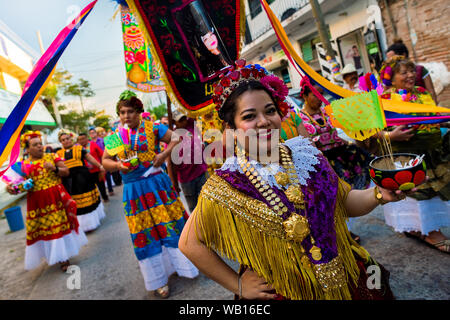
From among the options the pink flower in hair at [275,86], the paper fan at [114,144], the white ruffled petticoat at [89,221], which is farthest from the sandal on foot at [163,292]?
the white ruffled petticoat at [89,221]

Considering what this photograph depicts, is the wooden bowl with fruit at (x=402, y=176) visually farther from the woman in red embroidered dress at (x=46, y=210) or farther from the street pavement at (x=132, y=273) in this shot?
the woman in red embroidered dress at (x=46, y=210)

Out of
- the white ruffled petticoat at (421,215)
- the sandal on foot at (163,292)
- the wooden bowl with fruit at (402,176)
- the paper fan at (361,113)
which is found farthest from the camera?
the sandal on foot at (163,292)

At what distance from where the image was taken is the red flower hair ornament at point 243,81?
143 cm

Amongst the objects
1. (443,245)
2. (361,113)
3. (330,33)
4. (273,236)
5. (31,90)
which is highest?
(330,33)

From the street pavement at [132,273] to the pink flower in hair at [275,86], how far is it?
6.53 feet

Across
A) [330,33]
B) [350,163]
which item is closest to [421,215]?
[350,163]

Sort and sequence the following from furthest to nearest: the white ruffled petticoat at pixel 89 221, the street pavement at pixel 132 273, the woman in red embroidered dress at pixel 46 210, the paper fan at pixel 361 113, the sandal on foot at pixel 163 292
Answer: the white ruffled petticoat at pixel 89 221 → the woman in red embroidered dress at pixel 46 210 → the sandal on foot at pixel 163 292 → the street pavement at pixel 132 273 → the paper fan at pixel 361 113

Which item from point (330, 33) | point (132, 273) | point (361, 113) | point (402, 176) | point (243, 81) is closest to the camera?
point (402, 176)

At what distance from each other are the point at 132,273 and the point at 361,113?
360cm

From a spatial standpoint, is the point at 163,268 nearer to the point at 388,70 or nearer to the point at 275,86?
the point at 275,86

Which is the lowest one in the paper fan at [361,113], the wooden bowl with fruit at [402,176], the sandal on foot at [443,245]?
the sandal on foot at [443,245]

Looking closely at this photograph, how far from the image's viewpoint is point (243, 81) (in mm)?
1426

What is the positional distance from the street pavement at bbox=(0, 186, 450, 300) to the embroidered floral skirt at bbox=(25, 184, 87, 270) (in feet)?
0.85
